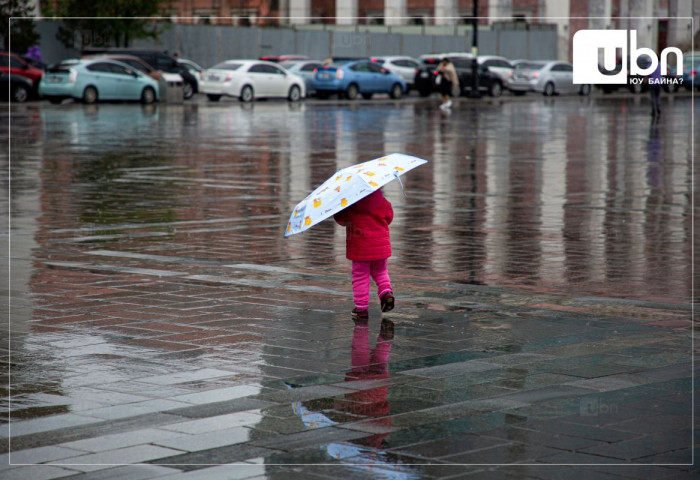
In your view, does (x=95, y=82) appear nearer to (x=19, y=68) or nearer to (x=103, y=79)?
(x=103, y=79)

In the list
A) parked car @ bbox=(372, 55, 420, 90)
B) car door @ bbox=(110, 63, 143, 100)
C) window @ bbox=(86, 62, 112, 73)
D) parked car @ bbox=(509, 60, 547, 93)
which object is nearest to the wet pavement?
window @ bbox=(86, 62, 112, 73)

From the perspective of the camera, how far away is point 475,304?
28.1ft

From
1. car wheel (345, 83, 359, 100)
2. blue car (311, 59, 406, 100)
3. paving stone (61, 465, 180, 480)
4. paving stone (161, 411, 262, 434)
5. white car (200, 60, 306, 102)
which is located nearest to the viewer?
paving stone (61, 465, 180, 480)

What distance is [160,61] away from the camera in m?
45.2

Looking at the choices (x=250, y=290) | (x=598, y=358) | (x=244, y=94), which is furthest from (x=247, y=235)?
(x=244, y=94)

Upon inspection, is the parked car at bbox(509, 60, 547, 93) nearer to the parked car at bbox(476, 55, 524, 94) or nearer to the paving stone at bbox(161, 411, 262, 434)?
the parked car at bbox(476, 55, 524, 94)

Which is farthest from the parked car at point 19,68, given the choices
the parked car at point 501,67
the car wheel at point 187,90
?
the parked car at point 501,67

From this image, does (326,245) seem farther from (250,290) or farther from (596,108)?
(596,108)

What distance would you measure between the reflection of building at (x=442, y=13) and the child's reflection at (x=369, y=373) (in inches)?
2163

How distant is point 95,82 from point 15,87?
8.62 feet

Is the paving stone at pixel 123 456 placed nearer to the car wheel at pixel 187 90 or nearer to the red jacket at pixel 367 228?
the red jacket at pixel 367 228

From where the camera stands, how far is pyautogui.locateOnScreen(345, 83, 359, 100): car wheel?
46.8 metres

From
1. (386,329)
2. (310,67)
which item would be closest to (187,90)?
(310,67)

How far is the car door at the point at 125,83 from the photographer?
40.1 meters
